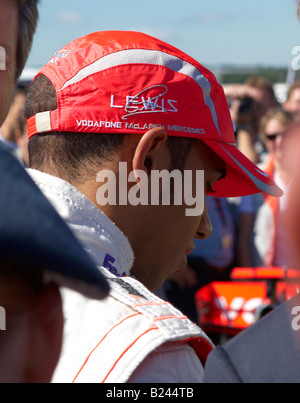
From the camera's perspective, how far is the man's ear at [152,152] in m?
1.29

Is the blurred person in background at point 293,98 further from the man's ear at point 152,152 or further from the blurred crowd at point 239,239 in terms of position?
the man's ear at point 152,152

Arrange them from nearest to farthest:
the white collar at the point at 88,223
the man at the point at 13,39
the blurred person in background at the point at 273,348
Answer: the blurred person in background at the point at 273,348
the white collar at the point at 88,223
the man at the point at 13,39

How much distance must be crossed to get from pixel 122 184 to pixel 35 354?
724mm

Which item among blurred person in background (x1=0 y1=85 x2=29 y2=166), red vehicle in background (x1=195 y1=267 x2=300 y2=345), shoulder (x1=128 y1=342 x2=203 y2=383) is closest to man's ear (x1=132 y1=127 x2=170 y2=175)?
shoulder (x1=128 y1=342 x2=203 y2=383)

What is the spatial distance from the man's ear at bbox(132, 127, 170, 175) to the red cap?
0.04 meters

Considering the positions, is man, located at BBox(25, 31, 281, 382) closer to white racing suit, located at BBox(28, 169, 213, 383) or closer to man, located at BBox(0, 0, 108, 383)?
white racing suit, located at BBox(28, 169, 213, 383)

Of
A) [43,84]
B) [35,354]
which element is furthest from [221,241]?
[35,354]

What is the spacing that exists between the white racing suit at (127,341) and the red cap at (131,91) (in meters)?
0.39

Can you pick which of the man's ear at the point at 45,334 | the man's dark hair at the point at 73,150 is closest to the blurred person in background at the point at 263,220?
the man's dark hair at the point at 73,150

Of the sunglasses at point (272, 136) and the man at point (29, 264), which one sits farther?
the sunglasses at point (272, 136)

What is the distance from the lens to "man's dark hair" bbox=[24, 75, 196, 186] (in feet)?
4.38

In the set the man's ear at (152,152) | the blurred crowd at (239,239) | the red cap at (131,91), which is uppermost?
the red cap at (131,91)

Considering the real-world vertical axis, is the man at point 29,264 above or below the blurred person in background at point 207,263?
above
